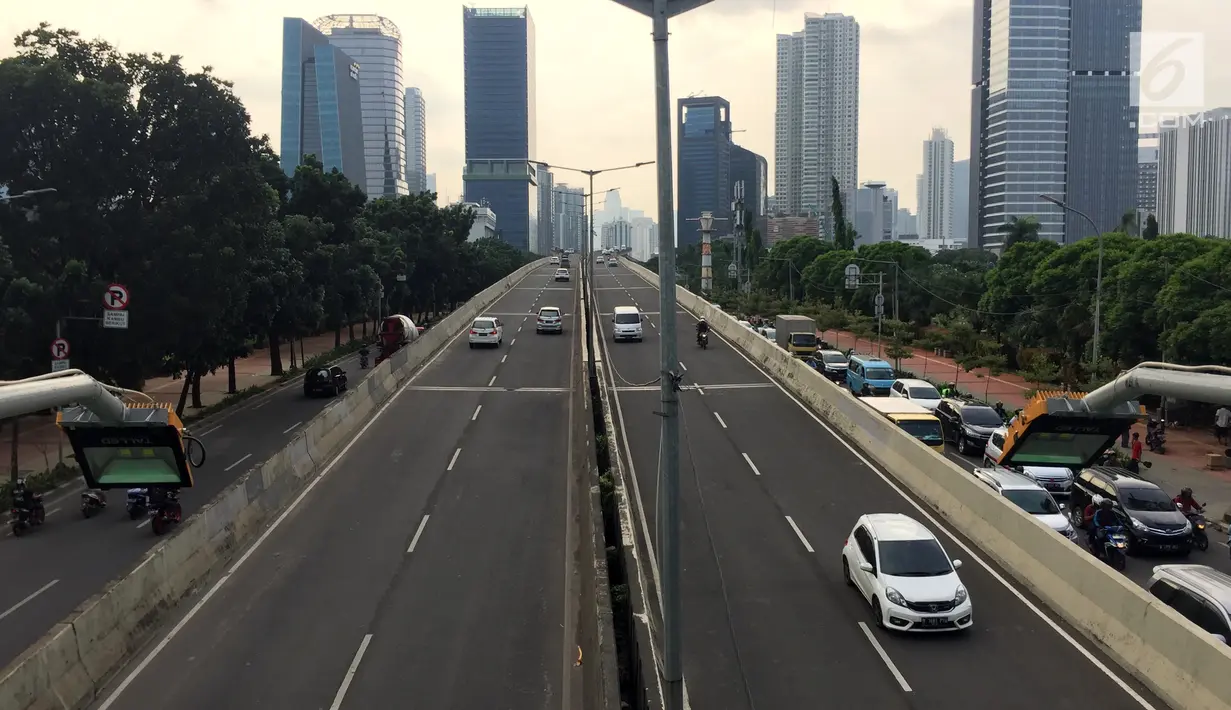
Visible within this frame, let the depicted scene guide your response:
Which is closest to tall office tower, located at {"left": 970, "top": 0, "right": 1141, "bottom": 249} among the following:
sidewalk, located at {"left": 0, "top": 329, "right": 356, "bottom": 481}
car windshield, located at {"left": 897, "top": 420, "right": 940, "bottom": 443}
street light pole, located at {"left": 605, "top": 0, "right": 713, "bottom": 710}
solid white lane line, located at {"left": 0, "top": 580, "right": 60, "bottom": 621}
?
sidewalk, located at {"left": 0, "top": 329, "right": 356, "bottom": 481}

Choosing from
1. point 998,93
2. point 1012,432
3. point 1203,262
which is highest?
point 998,93

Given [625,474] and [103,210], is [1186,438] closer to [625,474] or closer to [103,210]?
[625,474]

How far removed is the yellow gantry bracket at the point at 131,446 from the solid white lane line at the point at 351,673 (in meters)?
3.44

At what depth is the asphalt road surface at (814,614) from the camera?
12.9m

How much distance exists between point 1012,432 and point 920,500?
9.63m

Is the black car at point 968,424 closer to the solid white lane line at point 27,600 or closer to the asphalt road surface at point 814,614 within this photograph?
the asphalt road surface at point 814,614

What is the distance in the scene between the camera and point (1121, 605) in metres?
13.8

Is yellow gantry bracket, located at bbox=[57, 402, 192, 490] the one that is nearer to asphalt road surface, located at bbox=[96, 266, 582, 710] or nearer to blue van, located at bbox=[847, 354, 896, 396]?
asphalt road surface, located at bbox=[96, 266, 582, 710]

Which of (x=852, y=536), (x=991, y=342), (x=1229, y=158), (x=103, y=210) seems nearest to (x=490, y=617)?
(x=852, y=536)

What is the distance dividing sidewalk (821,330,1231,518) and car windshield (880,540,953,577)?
14756 millimetres

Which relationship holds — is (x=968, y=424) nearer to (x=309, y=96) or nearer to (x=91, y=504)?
(x=91, y=504)

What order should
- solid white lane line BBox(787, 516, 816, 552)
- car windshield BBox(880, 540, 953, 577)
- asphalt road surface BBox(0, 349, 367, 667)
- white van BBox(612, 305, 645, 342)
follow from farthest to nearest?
white van BBox(612, 305, 645, 342)
solid white lane line BBox(787, 516, 816, 552)
asphalt road surface BBox(0, 349, 367, 667)
car windshield BBox(880, 540, 953, 577)

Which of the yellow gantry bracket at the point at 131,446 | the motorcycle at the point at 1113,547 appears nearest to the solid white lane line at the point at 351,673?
the yellow gantry bracket at the point at 131,446

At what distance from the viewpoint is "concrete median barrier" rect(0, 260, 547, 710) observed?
11727 millimetres
